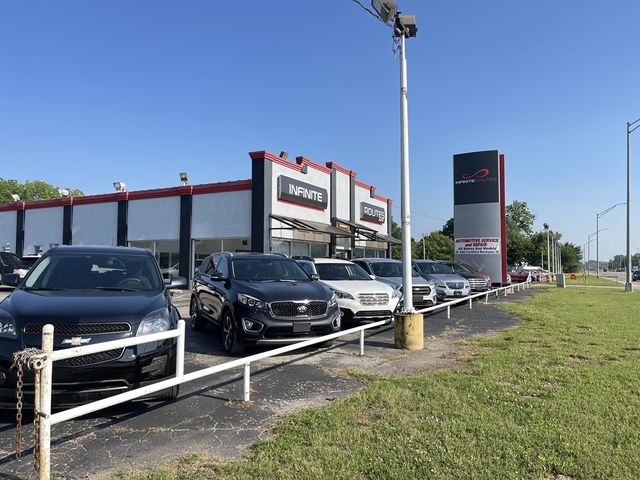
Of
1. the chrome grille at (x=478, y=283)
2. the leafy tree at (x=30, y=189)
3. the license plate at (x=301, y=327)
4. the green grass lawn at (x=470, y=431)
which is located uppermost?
the leafy tree at (x=30, y=189)

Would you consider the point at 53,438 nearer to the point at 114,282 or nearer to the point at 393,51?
the point at 114,282

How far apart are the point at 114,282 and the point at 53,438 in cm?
213

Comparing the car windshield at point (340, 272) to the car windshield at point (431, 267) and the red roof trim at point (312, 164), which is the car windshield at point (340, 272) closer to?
the car windshield at point (431, 267)

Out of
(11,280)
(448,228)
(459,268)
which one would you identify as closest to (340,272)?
(11,280)

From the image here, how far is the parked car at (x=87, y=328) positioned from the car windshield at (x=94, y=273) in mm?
12

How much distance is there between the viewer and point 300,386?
19.0 feet

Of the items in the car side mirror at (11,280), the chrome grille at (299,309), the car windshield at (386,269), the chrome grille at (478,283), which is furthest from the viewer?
the chrome grille at (478,283)

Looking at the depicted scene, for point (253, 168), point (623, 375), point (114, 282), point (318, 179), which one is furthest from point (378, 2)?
point (318, 179)

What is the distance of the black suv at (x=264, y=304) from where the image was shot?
23.8 ft

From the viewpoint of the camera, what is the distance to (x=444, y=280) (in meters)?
16.1

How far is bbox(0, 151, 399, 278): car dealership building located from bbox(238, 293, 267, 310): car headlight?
14.5 metres

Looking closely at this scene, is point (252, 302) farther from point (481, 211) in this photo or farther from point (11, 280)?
point (481, 211)

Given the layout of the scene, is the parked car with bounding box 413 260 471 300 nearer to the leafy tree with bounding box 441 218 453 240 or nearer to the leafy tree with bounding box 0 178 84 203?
the leafy tree with bounding box 0 178 84 203

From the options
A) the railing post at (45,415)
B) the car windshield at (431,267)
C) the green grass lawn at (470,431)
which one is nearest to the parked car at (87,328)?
the railing post at (45,415)
